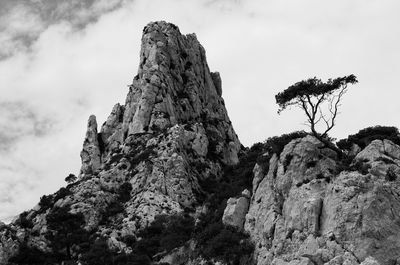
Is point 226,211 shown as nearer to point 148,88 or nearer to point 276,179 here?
point 276,179

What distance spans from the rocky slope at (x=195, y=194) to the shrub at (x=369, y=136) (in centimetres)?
333

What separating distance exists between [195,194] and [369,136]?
124ft

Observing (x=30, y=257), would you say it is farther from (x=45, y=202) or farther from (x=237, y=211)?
(x=237, y=211)

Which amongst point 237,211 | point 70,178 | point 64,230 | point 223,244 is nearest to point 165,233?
point 237,211

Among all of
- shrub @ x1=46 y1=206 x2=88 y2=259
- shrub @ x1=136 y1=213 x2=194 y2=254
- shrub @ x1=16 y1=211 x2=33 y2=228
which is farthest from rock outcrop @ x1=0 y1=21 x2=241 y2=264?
shrub @ x1=136 y1=213 x2=194 y2=254

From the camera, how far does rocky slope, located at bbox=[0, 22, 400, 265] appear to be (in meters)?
46.6

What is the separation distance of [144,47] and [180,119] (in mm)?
23513

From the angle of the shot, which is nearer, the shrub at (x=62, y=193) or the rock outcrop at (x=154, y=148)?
the rock outcrop at (x=154, y=148)

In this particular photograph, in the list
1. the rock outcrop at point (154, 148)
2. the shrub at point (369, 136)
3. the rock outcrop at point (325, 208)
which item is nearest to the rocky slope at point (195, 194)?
the rock outcrop at point (325, 208)

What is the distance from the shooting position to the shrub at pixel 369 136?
2388 inches

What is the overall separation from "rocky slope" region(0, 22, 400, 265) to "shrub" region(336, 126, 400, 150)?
333 cm

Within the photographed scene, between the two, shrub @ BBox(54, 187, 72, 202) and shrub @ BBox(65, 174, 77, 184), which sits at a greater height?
shrub @ BBox(65, 174, 77, 184)

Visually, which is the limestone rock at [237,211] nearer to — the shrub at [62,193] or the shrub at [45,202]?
the shrub at [62,193]

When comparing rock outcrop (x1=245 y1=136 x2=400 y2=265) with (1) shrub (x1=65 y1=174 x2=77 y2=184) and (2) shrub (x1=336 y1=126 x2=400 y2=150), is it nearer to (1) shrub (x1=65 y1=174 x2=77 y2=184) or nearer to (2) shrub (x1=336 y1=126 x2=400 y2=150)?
(2) shrub (x1=336 y1=126 x2=400 y2=150)
